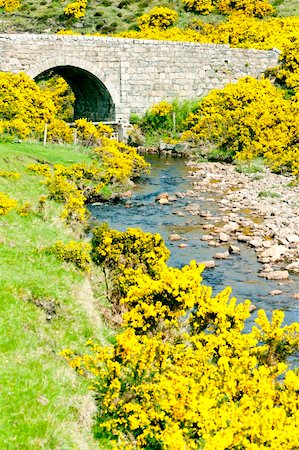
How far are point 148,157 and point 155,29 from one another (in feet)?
76.5

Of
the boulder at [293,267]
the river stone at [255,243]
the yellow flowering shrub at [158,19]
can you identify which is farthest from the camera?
the yellow flowering shrub at [158,19]

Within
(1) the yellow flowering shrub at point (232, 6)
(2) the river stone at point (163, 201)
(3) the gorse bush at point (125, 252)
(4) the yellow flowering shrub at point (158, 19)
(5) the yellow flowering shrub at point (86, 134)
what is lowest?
(2) the river stone at point (163, 201)

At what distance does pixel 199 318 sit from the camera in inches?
344

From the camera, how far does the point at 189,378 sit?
6.93 m

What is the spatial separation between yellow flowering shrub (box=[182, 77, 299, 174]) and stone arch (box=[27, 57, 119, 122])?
247 inches

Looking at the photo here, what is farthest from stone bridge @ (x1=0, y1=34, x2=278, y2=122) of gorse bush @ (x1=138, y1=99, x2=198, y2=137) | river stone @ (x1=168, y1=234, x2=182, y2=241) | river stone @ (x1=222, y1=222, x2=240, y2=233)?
river stone @ (x1=168, y1=234, x2=182, y2=241)

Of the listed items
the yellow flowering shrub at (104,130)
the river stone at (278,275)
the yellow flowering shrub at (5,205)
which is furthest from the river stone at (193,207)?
the yellow flowering shrub at (104,130)

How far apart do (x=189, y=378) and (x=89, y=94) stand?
37.2 meters

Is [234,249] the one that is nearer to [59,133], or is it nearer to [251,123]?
[59,133]

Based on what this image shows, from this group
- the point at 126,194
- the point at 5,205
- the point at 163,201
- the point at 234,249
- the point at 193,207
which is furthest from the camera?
the point at 126,194

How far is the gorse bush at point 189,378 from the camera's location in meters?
6.12

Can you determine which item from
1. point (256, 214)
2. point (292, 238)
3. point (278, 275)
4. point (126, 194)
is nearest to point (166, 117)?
point (126, 194)

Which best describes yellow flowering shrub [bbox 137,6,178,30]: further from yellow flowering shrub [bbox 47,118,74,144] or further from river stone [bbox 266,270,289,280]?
river stone [bbox 266,270,289,280]

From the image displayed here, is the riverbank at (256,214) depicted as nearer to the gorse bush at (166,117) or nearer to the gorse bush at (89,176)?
the gorse bush at (89,176)
